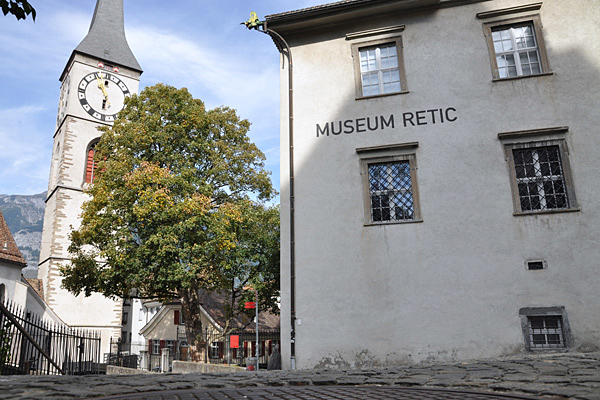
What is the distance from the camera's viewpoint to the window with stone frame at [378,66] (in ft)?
40.4

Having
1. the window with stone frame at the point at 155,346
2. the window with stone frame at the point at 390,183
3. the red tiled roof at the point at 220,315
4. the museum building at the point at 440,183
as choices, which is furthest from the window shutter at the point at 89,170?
the window with stone frame at the point at 390,183

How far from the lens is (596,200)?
33.9 feet

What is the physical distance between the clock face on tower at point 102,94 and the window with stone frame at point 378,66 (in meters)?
36.0

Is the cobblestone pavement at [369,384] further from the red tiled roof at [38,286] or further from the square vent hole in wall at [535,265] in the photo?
the red tiled roof at [38,286]

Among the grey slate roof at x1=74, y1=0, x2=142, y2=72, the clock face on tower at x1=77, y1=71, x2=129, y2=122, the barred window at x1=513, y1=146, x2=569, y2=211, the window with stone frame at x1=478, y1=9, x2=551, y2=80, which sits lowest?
the barred window at x1=513, y1=146, x2=569, y2=211

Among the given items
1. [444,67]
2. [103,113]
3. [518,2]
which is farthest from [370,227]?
[103,113]

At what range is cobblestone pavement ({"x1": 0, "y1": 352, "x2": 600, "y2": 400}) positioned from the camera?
17.6ft

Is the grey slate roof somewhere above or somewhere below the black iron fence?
above

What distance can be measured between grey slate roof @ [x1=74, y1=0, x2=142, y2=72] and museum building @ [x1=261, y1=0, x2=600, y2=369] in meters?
38.1

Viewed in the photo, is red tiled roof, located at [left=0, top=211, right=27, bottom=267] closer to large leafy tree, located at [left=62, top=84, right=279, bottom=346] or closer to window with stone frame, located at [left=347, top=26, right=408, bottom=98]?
large leafy tree, located at [left=62, top=84, right=279, bottom=346]

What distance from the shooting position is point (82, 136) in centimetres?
4134

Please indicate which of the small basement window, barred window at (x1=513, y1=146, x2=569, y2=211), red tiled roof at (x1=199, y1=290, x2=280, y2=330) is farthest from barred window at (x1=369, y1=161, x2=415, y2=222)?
red tiled roof at (x1=199, y1=290, x2=280, y2=330)

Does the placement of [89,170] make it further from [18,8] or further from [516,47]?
[18,8]

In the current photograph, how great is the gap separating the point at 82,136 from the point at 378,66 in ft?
117
